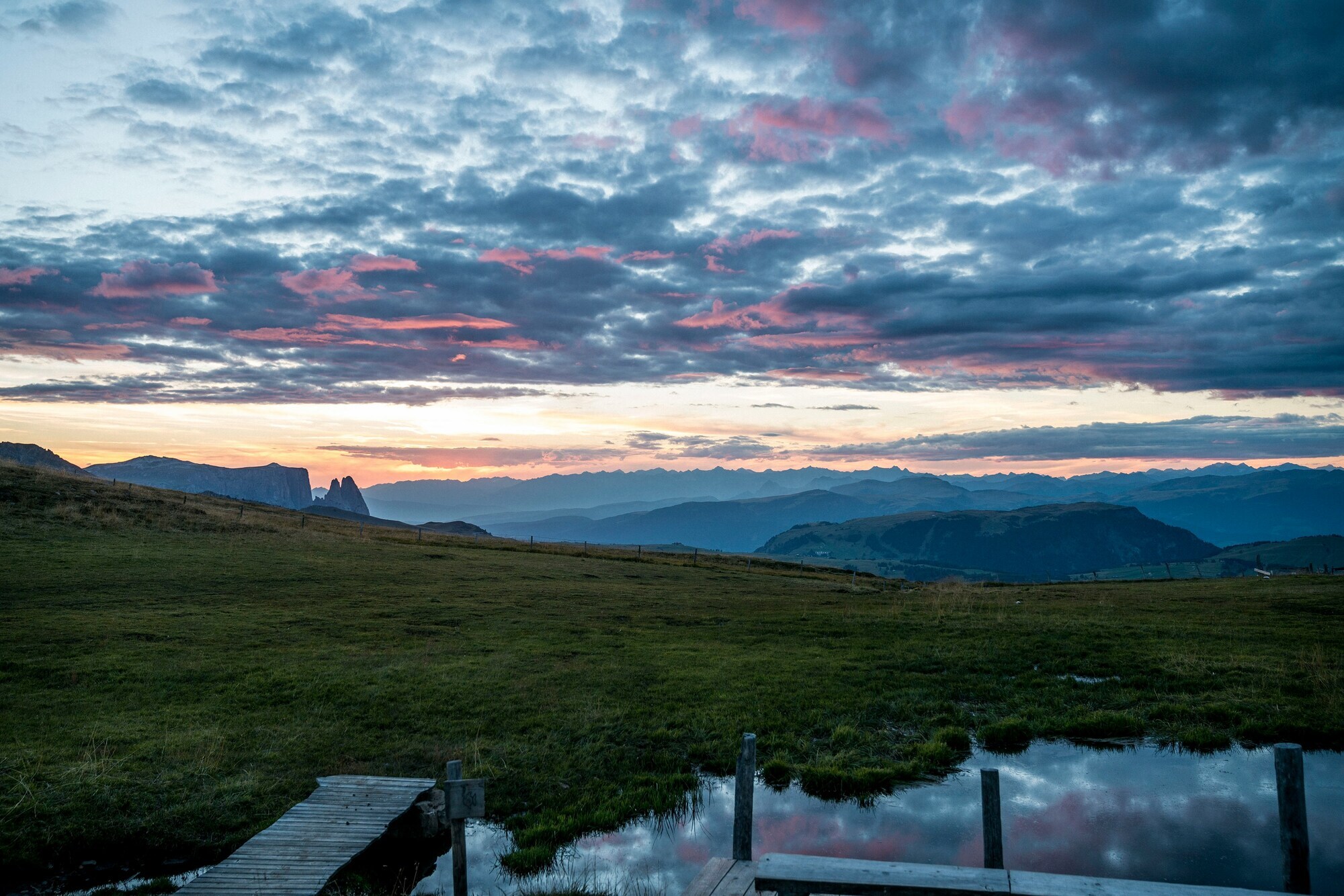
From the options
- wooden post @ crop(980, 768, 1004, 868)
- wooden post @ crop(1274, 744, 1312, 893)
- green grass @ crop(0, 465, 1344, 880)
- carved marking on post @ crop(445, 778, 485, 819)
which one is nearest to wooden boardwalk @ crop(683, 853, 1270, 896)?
wooden post @ crop(980, 768, 1004, 868)

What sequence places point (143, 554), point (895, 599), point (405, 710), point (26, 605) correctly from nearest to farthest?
1. point (405, 710)
2. point (26, 605)
3. point (143, 554)
4. point (895, 599)

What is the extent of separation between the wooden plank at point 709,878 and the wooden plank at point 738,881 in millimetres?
77

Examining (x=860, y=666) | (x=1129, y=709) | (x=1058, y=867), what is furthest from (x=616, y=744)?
(x=1129, y=709)

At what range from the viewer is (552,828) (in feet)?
45.7

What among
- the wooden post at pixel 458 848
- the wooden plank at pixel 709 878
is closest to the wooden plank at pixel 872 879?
the wooden plank at pixel 709 878

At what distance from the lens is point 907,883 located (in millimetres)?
9156

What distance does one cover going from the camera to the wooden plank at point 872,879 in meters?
9.12

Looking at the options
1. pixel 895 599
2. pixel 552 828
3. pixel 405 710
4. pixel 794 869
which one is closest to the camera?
pixel 794 869

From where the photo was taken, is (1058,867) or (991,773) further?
(1058,867)

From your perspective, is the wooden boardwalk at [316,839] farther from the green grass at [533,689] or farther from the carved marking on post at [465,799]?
the carved marking on post at [465,799]

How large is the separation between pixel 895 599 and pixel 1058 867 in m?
39.0

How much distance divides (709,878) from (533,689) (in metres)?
14.0

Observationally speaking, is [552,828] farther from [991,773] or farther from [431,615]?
[431,615]

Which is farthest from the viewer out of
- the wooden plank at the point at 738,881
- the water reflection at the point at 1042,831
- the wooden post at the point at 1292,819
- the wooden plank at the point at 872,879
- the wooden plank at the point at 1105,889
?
the water reflection at the point at 1042,831
